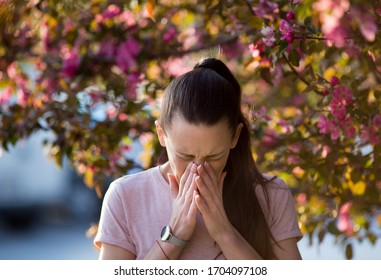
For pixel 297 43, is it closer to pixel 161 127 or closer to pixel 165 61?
pixel 161 127

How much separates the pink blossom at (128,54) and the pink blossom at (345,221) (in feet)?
4.35

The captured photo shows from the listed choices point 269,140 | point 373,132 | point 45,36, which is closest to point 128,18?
point 45,36

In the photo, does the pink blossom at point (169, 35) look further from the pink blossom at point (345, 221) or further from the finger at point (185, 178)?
the finger at point (185, 178)

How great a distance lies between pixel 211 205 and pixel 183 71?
186 centimetres

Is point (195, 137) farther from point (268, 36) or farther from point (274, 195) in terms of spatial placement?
point (268, 36)

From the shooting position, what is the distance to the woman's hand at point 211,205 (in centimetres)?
216

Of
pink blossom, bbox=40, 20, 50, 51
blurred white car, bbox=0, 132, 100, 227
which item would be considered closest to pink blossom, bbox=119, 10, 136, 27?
pink blossom, bbox=40, 20, 50, 51

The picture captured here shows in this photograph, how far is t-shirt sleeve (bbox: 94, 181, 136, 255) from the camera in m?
2.23

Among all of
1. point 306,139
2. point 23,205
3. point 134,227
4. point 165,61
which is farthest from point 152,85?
point 23,205

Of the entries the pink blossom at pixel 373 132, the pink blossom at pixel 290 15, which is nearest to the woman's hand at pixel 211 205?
the pink blossom at pixel 290 15

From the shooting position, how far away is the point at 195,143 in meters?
2.13

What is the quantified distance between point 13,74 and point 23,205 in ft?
17.3

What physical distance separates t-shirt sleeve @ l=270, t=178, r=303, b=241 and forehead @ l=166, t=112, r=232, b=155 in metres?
0.31

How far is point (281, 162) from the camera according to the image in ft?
10.8
